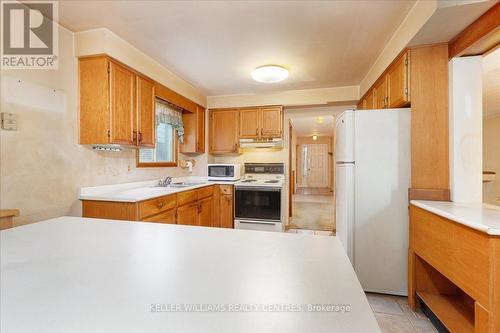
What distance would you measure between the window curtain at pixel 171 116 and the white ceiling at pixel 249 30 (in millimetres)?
528

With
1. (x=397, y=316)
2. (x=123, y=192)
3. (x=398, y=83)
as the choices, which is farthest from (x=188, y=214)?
(x=398, y=83)

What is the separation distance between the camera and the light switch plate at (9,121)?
5.21ft

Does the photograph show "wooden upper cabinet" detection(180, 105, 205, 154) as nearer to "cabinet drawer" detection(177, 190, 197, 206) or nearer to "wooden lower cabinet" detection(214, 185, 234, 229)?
"wooden lower cabinet" detection(214, 185, 234, 229)

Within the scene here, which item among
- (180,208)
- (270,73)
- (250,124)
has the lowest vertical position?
(180,208)

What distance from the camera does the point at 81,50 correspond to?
81.9 inches

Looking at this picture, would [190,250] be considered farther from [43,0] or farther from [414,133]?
[43,0]

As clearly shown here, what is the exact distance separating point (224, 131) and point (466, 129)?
3.13 m

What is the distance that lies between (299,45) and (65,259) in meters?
2.43

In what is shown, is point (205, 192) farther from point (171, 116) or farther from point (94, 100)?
point (94, 100)

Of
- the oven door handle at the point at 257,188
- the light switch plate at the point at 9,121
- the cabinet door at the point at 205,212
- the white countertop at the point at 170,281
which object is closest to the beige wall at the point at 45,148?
the light switch plate at the point at 9,121

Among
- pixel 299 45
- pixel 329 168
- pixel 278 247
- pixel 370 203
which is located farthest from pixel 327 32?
pixel 329 168

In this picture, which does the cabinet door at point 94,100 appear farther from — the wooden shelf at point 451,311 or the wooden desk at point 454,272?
the wooden shelf at point 451,311

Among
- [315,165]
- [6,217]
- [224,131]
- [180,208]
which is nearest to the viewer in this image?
[6,217]

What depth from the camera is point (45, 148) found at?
1.85 metres
